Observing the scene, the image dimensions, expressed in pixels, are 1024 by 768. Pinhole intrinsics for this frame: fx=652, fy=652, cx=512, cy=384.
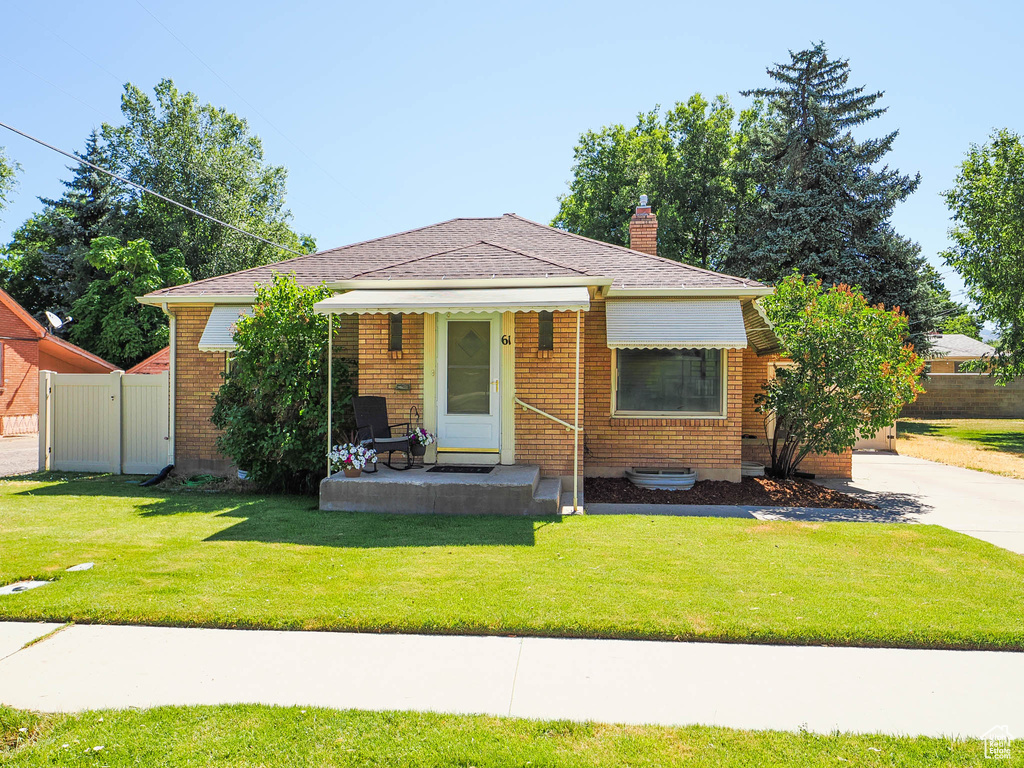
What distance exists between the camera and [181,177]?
35.6 metres

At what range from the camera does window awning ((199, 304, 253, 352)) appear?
11.4m

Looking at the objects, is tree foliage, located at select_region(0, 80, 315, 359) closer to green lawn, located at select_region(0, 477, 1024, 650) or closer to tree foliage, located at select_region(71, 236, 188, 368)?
tree foliage, located at select_region(71, 236, 188, 368)

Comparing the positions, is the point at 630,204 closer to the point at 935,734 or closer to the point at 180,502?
the point at 180,502

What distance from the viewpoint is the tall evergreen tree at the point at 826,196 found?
81.8ft

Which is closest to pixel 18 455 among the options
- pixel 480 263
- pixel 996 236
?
pixel 480 263

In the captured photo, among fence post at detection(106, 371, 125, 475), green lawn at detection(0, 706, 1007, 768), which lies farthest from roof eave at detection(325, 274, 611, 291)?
green lawn at detection(0, 706, 1007, 768)

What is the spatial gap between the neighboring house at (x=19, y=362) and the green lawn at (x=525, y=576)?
20.4m

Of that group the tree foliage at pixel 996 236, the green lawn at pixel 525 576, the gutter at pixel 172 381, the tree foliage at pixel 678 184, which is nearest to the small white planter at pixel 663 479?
the green lawn at pixel 525 576

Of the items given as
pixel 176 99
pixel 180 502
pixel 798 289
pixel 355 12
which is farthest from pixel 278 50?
pixel 176 99

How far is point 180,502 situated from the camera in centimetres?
962

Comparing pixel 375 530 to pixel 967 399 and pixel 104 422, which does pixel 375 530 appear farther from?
pixel 967 399

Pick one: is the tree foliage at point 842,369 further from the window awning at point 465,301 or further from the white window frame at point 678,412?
the window awning at point 465,301

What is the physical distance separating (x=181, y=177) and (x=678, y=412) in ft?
112

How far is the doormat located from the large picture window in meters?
3.11
